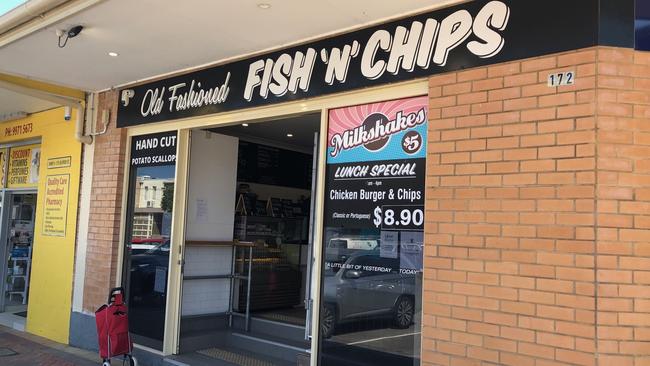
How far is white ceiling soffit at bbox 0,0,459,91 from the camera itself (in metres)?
4.29

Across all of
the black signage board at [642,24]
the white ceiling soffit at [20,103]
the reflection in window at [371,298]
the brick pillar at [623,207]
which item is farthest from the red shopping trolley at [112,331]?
the black signage board at [642,24]

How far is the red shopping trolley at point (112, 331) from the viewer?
5.60 meters

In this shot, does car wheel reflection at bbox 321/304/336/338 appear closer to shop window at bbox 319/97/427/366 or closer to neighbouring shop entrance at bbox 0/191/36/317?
Result: shop window at bbox 319/97/427/366

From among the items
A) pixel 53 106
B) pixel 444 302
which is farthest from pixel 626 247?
pixel 53 106

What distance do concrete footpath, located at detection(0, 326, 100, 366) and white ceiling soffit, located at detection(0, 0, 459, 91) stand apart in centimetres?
349

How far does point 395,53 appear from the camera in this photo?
14.1 feet

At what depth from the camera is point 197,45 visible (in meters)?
5.30

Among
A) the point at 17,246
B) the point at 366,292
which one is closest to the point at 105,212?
the point at 17,246

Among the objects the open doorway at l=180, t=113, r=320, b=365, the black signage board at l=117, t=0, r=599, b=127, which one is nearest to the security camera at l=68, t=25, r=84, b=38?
the black signage board at l=117, t=0, r=599, b=127

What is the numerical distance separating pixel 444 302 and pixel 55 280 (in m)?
6.16

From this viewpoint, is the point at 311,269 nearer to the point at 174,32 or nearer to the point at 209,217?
the point at 209,217

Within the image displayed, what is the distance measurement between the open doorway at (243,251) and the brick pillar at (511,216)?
5.75 ft

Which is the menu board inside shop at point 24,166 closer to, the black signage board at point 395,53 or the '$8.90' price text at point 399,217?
the black signage board at point 395,53

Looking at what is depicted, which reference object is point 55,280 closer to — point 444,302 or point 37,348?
point 37,348
